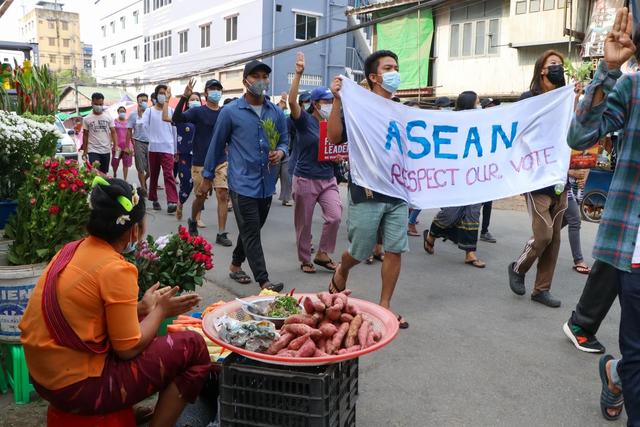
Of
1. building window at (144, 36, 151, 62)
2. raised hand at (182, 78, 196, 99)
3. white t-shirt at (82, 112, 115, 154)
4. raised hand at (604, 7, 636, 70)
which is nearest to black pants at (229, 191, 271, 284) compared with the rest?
raised hand at (182, 78, 196, 99)

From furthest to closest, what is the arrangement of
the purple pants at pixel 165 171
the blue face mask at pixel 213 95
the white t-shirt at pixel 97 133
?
the white t-shirt at pixel 97 133
the purple pants at pixel 165 171
the blue face mask at pixel 213 95

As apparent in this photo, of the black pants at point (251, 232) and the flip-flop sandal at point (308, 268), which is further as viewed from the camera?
the flip-flop sandal at point (308, 268)

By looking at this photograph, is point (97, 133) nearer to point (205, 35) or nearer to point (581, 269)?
point (581, 269)

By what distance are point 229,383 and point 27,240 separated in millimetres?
1662

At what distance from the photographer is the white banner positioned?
469cm

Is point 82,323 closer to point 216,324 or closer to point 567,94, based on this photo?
point 216,324

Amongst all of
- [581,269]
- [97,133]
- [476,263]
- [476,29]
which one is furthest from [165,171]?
[476,29]

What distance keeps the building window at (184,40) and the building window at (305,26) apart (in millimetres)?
9891

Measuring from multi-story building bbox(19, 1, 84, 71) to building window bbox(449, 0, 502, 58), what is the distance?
8241cm

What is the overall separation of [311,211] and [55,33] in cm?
10184

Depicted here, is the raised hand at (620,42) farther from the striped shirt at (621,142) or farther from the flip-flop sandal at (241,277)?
the flip-flop sandal at (241,277)

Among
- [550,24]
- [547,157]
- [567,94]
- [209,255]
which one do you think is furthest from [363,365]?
[550,24]

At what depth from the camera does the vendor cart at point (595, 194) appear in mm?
9836

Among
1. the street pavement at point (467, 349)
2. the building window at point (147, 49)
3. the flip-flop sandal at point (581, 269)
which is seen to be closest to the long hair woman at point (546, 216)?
the street pavement at point (467, 349)
